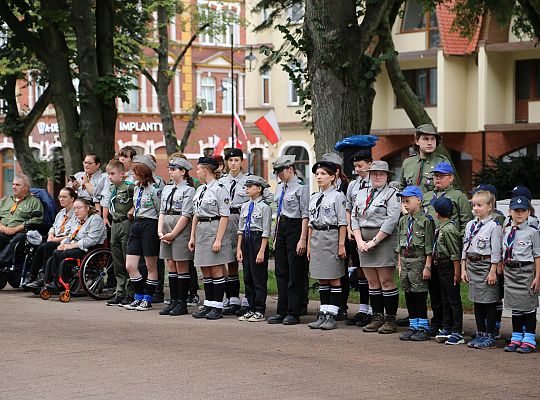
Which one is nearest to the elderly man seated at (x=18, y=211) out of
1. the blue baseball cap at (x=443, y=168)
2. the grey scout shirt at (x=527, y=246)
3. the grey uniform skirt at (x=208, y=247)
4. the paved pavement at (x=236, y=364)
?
the paved pavement at (x=236, y=364)

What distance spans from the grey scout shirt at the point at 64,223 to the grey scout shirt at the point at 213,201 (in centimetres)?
336

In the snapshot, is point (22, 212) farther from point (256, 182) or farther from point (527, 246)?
point (527, 246)

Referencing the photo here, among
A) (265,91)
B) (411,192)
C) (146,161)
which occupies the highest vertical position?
(265,91)

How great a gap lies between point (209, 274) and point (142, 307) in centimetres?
139

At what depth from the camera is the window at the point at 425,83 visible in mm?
46531

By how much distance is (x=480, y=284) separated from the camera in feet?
37.9

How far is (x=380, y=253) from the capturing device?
500 inches

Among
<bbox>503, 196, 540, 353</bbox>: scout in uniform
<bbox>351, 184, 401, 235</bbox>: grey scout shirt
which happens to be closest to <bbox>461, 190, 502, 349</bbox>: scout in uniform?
<bbox>503, 196, 540, 353</bbox>: scout in uniform

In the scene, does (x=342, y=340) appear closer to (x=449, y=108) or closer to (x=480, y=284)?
(x=480, y=284)

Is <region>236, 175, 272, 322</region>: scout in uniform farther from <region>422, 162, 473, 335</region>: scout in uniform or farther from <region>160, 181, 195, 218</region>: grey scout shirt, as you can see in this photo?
<region>422, 162, 473, 335</region>: scout in uniform

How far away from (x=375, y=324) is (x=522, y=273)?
219 cm

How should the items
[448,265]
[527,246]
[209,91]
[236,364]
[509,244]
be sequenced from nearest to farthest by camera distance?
[236,364], [527,246], [509,244], [448,265], [209,91]

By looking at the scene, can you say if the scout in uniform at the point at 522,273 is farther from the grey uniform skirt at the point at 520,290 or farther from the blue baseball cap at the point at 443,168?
the blue baseball cap at the point at 443,168

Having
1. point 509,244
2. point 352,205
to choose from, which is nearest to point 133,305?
point 352,205
